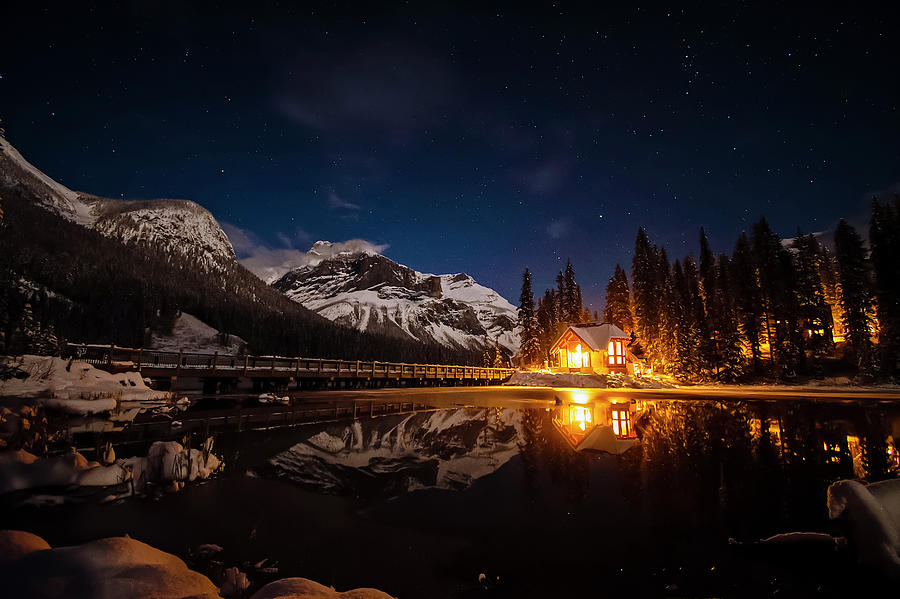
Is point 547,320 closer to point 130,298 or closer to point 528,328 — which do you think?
point 528,328

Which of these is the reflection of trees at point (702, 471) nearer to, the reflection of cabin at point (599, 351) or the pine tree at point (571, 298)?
the reflection of cabin at point (599, 351)

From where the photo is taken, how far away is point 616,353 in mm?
47125

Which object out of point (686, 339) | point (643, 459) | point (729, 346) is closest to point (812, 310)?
point (729, 346)

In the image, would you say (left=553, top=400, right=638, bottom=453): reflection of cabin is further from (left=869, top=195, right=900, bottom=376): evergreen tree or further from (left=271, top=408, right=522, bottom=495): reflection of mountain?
(left=869, top=195, right=900, bottom=376): evergreen tree

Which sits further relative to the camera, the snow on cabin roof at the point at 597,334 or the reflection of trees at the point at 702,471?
the snow on cabin roof at the point at 597,334

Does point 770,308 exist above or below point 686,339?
above

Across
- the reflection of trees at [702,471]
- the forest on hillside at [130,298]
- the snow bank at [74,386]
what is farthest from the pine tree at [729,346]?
the forest on hillside at [130,298]

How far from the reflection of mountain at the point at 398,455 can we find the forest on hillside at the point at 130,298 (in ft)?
200

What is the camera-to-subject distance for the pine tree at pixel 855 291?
3744 centimetres

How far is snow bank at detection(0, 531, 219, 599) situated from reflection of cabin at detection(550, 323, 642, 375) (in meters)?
47.4

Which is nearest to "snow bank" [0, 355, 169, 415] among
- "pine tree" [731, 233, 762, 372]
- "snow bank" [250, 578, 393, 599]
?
"snow bank" [250, 578, 393, 599]

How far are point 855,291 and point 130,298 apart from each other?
392 feet

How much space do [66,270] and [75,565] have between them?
112 m

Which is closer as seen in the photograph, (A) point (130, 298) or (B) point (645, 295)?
(B) point (645, 295)
